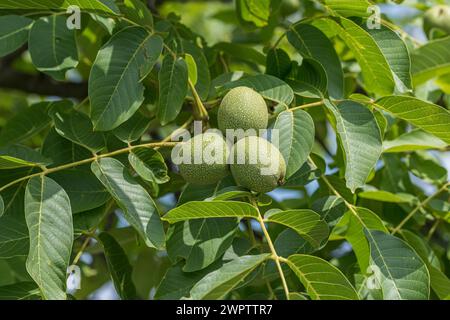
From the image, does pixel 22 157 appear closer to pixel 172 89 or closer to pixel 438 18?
pixel 172 89

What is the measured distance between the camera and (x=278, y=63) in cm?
215

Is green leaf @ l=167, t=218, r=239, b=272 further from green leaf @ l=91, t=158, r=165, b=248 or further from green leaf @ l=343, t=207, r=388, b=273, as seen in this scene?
green leaf @ l=343, t=207, r=388, b=273

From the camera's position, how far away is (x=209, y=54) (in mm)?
2412

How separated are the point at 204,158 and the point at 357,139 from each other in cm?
37

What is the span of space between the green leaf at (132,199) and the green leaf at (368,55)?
71cm

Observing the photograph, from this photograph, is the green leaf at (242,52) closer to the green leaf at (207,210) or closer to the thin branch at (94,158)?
the thin branch at (94,158)

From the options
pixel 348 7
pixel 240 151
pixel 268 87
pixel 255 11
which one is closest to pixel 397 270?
pixel 240 151

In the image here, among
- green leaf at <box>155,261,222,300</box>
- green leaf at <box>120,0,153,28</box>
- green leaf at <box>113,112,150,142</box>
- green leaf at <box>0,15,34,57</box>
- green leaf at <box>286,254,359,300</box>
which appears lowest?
green leaf at <box>155,261,222,300</box>

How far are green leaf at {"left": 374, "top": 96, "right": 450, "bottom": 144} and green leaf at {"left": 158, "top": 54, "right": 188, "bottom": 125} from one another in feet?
1.64

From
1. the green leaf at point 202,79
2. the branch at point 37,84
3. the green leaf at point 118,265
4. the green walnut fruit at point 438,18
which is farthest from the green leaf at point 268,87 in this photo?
the branch at point 37,84

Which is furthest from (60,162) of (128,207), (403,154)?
(403,154)

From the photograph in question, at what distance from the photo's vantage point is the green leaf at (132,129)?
1.91 metres

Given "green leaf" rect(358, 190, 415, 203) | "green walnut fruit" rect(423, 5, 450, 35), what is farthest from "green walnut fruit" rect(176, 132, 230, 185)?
"green walnut fruit" rect(423, 5, 450, 35)

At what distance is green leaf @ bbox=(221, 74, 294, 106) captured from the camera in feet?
6.20
